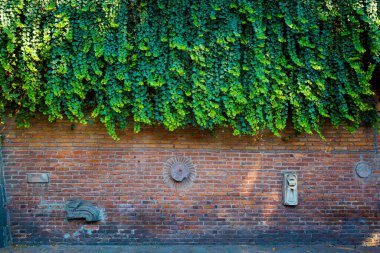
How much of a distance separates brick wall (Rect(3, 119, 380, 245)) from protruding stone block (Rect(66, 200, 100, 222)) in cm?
12

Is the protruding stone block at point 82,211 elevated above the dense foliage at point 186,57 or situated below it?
below

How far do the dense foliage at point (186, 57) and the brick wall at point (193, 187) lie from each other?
0.63 meters

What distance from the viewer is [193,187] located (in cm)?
675

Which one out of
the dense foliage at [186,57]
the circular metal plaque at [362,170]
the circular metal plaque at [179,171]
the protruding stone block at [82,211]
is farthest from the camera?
the circular metal plaque at [362,170]

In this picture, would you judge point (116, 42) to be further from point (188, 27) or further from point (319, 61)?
point (319, 61)

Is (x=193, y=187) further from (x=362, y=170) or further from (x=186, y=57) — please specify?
(x=362, y=170)

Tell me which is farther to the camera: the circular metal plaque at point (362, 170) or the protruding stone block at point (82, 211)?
the circular metal plaque at point (362, 170)

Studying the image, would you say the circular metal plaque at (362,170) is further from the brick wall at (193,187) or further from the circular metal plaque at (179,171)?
the circular metal plaque at (179,171)

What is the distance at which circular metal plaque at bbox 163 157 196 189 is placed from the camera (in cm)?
671

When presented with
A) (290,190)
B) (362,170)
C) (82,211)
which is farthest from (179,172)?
(362,170)

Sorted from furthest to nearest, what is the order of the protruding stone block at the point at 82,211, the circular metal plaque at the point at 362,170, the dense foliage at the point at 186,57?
1. the circular metal plaque at the point at 362,170
2. the protruding stone block at the point at 82,211
3. the dense foliage at the point at 186,57

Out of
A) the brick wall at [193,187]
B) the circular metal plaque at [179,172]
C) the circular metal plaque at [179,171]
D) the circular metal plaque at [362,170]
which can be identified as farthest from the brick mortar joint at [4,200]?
the circular metal plaque at [362,170]

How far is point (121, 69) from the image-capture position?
238 inches

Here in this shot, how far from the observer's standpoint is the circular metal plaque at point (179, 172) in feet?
22.0
